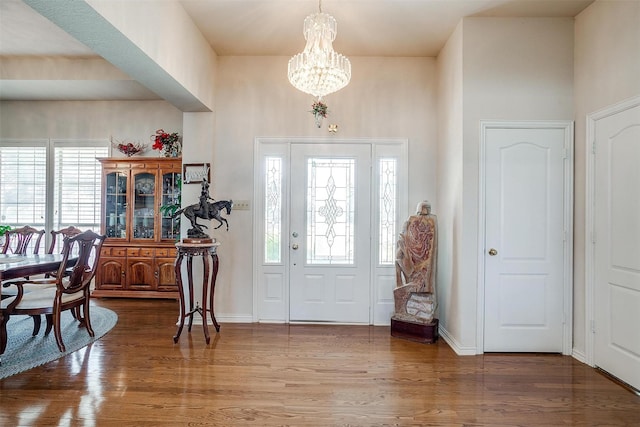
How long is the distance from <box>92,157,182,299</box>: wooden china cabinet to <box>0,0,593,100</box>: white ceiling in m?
1.33

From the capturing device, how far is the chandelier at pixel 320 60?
8.89ft

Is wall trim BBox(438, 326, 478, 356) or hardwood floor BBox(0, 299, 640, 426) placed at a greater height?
wall trim BBox(438, 326, 478, 356)

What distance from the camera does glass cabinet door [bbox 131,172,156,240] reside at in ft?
16.6

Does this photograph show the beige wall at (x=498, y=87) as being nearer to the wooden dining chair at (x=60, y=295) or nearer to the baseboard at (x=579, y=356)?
the baseboard at (x=579, y=356)

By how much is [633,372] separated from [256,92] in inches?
178

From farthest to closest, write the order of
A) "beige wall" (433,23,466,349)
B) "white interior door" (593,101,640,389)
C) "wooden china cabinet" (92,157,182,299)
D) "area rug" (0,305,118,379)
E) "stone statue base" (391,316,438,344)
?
1. "wooden china cabinet" (92,157,182,299)
2. "stone statue base" (391,316,438,344)
3. "beige wall" (433,23,466,349)
4. "area rug" (0,305,118,379)
5. "white interior door" (593,101,640,389)

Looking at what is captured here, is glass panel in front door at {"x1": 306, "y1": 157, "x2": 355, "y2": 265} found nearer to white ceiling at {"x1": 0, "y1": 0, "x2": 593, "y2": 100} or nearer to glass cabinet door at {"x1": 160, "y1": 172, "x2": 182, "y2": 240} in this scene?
white ceiling at {"x1": 0, "y1": 0, "x2": 593, "y2": 100}

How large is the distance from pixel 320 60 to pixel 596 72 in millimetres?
2515

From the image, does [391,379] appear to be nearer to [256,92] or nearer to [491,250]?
[491,250]

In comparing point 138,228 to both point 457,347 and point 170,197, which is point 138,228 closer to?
point 170,197

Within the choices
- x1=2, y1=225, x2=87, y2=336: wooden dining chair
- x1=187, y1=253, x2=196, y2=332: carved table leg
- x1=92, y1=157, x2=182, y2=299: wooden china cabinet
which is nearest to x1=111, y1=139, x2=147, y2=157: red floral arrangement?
x1=92, y1=157, x2=182, y2=299: wooden china cabinet

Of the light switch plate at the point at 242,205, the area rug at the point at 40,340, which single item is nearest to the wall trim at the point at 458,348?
the light switch plate at the point at 242,205

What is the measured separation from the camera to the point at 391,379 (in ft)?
8.99

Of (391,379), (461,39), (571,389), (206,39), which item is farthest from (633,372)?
(206,39)
